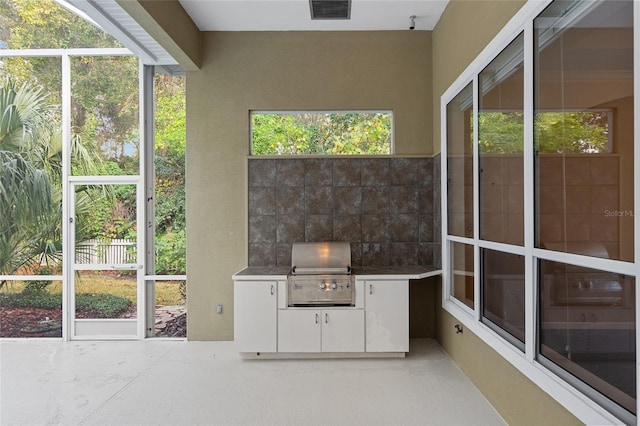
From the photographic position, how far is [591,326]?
1.78 metres

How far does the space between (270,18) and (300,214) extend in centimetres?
206

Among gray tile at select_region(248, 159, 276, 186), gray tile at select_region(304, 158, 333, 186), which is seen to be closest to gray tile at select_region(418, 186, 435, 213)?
gray tile at select_region(304, 158, 333, 186)

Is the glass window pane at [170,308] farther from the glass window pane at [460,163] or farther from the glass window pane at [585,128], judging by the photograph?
the glass window pane at [585,128]

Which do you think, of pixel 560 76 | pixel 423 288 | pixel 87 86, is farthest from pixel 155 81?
pixel 560 76

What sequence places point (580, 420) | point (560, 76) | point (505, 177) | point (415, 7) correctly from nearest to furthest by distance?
point (580, 420) < point (560, 76) < point (505, 177) < point (415, 7)

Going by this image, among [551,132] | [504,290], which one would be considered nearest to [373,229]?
[504,290]

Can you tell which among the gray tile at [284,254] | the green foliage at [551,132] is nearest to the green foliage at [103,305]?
the gray tile at [284,254]

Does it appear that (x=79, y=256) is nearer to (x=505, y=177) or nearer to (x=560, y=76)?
(x=505, y=177)

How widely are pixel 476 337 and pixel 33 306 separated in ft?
15.4

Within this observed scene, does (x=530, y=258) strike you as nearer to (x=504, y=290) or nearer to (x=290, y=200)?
(x=504, y=290)

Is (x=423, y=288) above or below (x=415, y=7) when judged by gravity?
below

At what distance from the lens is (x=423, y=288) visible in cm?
445

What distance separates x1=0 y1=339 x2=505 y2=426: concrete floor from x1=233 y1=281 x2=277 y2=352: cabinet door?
0.17m

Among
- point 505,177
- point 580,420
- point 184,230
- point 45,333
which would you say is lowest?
point 45,333
